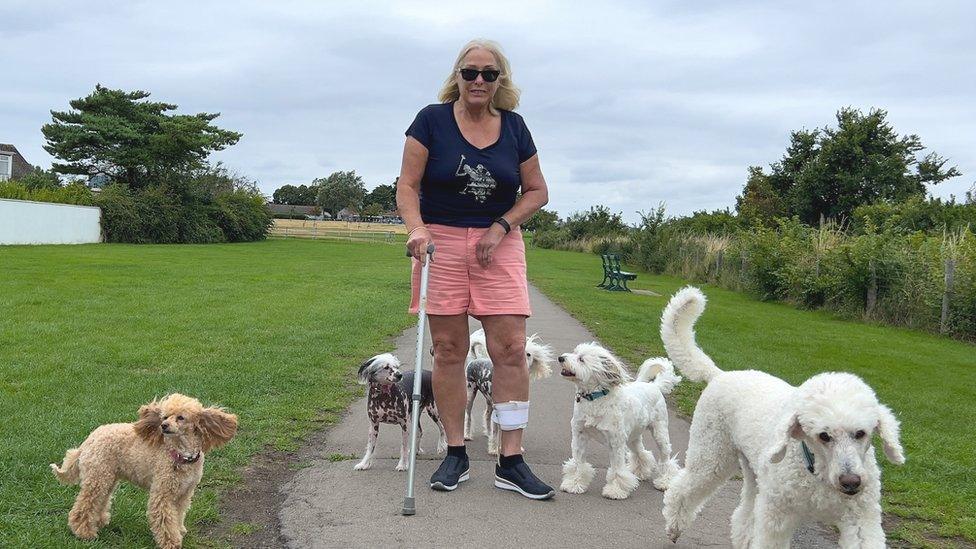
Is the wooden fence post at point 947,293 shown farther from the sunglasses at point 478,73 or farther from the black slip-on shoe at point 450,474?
the sunglasses at point 478,73

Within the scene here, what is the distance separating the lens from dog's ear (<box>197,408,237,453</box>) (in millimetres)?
3740

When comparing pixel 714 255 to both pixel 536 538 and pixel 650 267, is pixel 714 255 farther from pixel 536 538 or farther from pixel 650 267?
pixel 536 538

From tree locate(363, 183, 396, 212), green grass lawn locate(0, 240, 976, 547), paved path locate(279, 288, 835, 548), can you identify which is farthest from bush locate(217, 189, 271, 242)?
tree locate(363, 183, 396, 212)

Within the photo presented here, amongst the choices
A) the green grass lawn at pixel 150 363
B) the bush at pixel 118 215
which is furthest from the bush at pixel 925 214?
the bush at pixel 118 215

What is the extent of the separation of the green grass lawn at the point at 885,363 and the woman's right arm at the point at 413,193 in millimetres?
3180

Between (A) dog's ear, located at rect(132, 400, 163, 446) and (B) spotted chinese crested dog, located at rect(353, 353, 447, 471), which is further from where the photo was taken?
(B) spotted chinese crested dog, located at rect(353, 353, 447, 471)

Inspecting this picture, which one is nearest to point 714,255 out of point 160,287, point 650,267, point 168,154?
point 650,267

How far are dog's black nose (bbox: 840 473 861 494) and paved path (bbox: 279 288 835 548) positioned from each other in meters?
1.28

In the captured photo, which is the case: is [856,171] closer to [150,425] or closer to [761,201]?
[761,201]

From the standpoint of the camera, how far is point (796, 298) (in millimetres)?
21438

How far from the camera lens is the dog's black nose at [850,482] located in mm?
2766

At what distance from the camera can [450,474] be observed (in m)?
4.59

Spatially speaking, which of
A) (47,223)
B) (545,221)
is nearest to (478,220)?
(47,223)

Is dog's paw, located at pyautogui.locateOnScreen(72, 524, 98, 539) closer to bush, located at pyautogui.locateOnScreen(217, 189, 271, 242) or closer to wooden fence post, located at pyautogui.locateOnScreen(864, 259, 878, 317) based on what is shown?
wooden fence post, located at pyautogui.locateOnScreen(864, 259, 878, 317)
